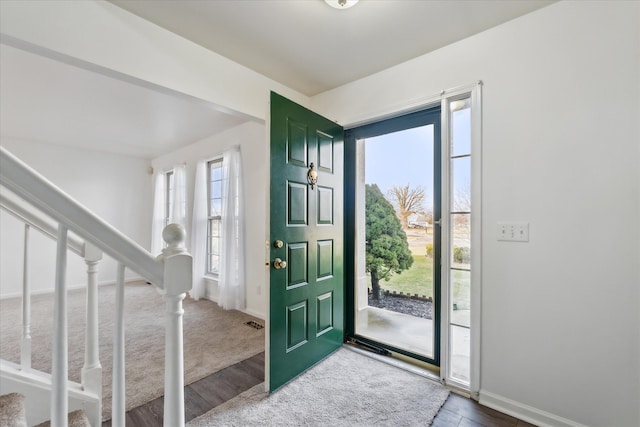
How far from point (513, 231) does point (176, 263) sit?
1.89 metres

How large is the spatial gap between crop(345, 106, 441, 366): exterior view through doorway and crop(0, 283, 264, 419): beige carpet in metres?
1.20

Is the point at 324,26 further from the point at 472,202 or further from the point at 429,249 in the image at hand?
the point at 429,249

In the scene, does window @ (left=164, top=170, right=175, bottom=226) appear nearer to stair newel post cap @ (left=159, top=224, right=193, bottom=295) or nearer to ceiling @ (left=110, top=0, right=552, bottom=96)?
ceiling @ (left=110, top=0, right=552, bottom=96)

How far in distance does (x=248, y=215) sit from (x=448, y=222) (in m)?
2.44

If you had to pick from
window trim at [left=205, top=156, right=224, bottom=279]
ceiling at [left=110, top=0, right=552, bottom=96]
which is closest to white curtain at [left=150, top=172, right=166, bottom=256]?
window trim at [left=205, top=156, right=224, bottom=279]

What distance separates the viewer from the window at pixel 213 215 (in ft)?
14.1

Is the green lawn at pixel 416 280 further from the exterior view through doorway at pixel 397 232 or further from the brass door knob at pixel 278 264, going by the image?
the brass door knob at pixel 278 264

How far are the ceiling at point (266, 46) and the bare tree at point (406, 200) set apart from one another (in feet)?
3.47

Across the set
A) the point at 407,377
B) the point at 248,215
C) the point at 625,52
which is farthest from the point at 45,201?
the point at 248,215

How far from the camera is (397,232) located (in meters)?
2.64

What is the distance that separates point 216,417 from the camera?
66.5 inches

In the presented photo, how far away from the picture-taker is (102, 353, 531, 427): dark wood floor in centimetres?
166

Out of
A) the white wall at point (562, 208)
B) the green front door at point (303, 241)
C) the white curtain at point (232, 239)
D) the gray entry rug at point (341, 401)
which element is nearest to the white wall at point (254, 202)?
the white curtain at point (232, 239)

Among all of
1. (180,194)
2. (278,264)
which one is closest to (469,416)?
(278,264)
